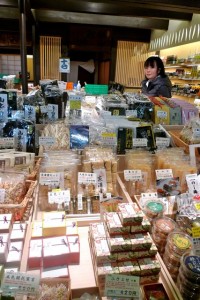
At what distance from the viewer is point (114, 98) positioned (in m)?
2.73

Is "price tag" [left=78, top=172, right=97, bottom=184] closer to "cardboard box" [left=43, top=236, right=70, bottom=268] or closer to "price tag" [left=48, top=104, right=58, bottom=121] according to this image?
"cardboard box" [left=43, top=236, right=70, bottom=268]

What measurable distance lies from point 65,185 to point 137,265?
2.46 feet

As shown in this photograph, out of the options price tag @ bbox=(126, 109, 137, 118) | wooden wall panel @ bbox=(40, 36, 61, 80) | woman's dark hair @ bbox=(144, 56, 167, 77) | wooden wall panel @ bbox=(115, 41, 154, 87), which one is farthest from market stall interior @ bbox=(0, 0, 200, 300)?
wooden wall panel @ bbox=(115, 41, 154, 87)

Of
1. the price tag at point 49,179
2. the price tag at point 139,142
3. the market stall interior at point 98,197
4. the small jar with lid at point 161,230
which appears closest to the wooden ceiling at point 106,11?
the market stall interior at point 98,197

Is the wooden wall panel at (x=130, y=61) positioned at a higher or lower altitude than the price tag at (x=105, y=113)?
higher

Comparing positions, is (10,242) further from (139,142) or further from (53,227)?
(139,142)

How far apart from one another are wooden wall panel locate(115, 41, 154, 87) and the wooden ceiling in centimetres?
68

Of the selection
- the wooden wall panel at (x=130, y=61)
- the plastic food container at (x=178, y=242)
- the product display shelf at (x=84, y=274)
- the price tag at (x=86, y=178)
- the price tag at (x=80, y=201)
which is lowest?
the product display shelf at (x=84, y=274)

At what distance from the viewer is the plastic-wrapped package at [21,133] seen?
1.98 meters

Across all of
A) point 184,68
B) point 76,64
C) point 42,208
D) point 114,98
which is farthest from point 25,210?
point 76,64

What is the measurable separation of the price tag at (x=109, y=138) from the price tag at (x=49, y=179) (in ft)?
1.88

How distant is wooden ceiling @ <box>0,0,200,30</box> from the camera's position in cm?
285

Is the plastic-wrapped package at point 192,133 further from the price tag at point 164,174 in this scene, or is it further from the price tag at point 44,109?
the price tag at point 44,109

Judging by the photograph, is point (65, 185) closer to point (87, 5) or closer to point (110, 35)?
point (87, 5)
